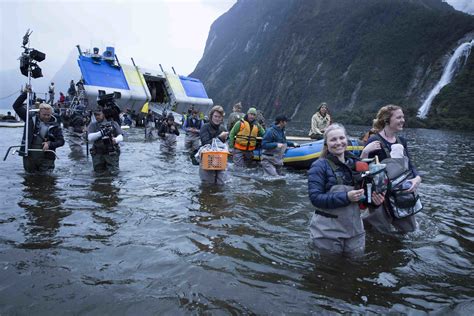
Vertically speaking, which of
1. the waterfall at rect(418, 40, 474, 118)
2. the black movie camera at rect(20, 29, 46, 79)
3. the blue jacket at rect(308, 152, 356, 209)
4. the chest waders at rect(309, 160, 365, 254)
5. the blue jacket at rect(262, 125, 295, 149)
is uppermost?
the waterfall at rect(418, 40, 474, 118)

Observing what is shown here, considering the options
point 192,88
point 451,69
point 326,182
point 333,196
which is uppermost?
point 451,69

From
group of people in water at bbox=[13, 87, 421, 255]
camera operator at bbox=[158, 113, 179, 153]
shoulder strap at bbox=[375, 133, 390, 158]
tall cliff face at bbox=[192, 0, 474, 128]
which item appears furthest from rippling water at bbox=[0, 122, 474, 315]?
tall cliff face at bbox=[192, 0, 474, 128]

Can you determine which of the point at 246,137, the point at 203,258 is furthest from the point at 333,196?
the point at 246,137

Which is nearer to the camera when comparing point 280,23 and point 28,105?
point 28,105

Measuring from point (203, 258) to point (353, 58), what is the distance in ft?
282

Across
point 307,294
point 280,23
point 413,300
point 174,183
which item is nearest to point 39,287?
point 307,294

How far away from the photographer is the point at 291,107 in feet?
278

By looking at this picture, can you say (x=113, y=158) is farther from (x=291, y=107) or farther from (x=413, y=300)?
(x=291, y=107)

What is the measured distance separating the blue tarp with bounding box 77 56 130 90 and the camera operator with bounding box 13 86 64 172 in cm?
1579

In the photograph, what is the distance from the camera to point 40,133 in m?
7.71

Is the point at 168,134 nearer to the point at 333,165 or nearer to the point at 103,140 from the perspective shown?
the point at 103,140

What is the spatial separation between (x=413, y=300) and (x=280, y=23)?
5715 inches

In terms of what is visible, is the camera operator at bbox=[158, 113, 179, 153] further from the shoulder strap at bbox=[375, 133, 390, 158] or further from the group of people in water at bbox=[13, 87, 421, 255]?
the shoulder strap at bbox=[375, 133, 390, 158]

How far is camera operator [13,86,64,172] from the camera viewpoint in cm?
765
